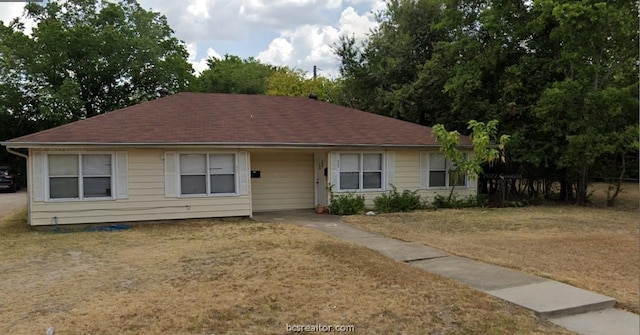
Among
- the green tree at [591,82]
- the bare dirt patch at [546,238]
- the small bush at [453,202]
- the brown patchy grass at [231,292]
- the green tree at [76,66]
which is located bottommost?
the bare dirt patch at [546,238]

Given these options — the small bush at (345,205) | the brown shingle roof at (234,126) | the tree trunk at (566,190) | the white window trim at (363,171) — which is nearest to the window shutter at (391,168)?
the white window trim at (363,171)

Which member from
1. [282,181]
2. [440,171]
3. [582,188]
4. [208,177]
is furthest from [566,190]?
[208,177]

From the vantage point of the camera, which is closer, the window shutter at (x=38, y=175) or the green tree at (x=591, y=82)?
the window shutter at (x=38, y=175)

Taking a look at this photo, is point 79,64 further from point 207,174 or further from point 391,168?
point 391,168

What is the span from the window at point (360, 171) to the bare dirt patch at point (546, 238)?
1.73 meters

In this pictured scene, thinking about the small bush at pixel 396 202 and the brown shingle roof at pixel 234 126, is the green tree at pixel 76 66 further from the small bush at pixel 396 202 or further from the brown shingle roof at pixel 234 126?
the small bush at pixel 396 202

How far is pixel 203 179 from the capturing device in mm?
12352

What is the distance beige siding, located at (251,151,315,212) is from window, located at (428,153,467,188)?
388 centimetres

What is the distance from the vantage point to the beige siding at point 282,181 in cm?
1447

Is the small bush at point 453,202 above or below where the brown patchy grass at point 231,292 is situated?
above

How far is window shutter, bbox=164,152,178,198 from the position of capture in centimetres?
1198

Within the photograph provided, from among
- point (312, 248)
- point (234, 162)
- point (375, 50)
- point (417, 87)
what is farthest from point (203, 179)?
point (375, 50)

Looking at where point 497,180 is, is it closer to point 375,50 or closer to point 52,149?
point 375,50

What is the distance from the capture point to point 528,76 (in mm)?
16953
